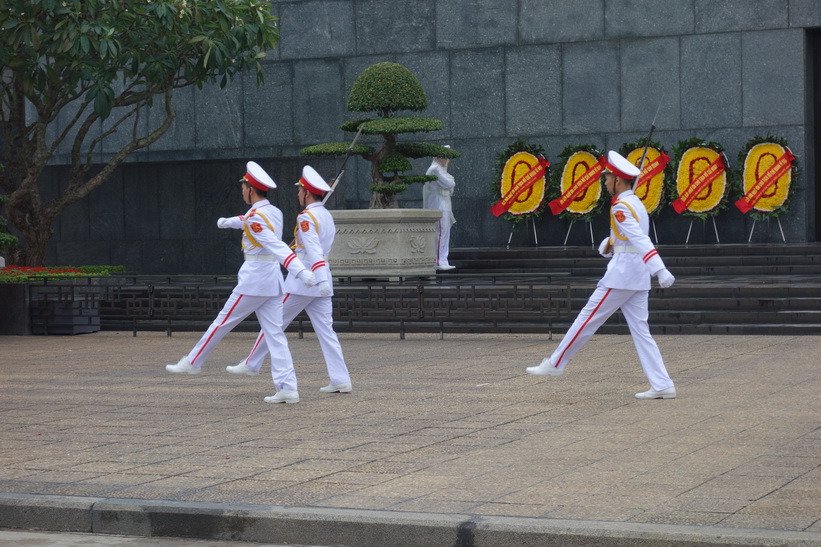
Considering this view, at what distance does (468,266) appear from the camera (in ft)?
76.9

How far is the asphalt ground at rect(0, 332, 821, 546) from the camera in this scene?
255 inches

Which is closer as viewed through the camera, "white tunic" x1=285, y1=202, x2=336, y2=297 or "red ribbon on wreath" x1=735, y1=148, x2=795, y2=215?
"white tunic" x1=285, y1=202, x2=336, y2=297

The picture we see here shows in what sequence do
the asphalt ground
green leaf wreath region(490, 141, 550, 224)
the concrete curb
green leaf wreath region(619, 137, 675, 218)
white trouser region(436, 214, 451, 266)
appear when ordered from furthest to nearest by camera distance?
1. green leaf wreath region(490, 141, 550, 224)
2. green leaf wreath region(619, 137, 675, 218)
3. white trouser region(436, 214, 451, 266)
4. the asphalt ground
5. the concrete curb

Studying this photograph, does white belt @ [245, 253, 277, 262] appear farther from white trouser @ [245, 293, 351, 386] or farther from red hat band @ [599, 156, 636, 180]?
red hat band @ [599, 156, 636, 180]

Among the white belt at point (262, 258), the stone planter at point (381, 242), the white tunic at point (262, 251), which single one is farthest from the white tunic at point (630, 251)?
the stone planter at point (381, 242)

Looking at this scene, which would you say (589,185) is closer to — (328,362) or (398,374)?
(398,374)

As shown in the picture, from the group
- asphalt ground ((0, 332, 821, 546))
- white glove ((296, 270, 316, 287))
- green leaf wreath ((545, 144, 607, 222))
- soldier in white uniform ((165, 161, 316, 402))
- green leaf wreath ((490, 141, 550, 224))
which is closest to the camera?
asphalt ground ((0, 332, 821, 546))

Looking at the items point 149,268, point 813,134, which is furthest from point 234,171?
point 813,134

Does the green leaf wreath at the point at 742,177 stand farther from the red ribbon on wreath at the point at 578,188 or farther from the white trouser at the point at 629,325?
the white trouser at the point at 629,325

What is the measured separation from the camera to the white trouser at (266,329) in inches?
429

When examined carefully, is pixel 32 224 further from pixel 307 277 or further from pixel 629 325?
pixel 629 325

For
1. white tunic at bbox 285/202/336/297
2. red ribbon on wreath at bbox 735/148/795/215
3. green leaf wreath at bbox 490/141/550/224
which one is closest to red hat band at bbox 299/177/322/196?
white tunic at bbox 285/202/336/297

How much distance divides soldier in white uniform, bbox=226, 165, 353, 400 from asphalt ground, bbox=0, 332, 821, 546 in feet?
0.93

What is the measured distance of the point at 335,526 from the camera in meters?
6.54
